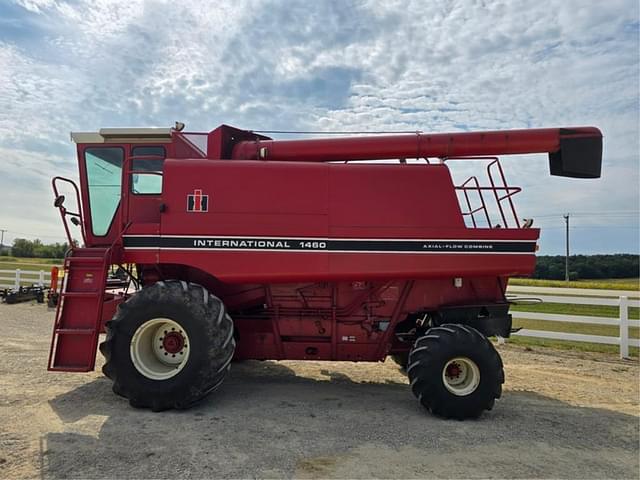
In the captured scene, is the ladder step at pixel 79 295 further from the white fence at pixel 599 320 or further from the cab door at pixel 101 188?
the white fence at pixel 599 320

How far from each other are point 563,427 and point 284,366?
13.5 feet

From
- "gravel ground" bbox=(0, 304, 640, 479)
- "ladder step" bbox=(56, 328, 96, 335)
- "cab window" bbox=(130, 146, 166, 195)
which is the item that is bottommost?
"gravel ground" bbox=(0, 304, 640, 479)

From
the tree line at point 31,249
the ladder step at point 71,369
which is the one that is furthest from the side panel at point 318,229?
the tree line at point 31,249

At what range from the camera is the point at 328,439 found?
434cm

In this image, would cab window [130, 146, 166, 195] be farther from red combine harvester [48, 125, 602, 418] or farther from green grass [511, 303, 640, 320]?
green grass [511, 303, 640, 320]

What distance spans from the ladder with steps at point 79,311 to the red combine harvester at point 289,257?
17mm

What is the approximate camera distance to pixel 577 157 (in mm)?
5816

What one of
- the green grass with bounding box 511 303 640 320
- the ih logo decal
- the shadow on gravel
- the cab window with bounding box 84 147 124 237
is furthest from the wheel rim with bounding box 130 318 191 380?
the green grass with bounding box 511 303 640 320

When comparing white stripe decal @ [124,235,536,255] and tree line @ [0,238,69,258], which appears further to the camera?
tree line @ [0,238,69,258]

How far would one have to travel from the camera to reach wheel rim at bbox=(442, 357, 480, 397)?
16.7 ft

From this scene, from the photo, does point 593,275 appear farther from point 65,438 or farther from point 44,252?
point 44,252

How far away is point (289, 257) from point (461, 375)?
8.16 feet

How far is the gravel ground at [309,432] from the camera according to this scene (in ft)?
12.3

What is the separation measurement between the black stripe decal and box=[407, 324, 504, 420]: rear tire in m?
1.01
